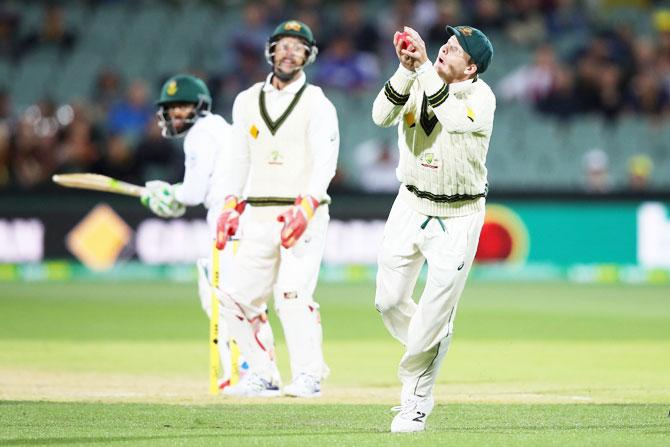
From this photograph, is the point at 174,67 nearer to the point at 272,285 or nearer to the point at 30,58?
the point at 30,58

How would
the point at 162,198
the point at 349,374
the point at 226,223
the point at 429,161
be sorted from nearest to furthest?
the point at 429,161 < the point at 226,223 < the point at 162,198 < the point at 349,374

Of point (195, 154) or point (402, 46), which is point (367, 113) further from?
point (402, 46)

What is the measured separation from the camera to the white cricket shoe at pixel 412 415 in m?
7.26

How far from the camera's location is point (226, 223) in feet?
28.6

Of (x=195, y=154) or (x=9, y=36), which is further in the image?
(x=9, y=36)

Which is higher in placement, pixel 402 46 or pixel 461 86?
pixel 402 46

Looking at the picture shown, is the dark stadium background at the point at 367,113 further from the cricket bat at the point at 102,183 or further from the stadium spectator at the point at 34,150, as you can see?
the cricket bat at the point at 102,183

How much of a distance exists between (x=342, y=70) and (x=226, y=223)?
538 inches

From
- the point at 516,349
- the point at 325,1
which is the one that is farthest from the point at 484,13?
the point at 516,349

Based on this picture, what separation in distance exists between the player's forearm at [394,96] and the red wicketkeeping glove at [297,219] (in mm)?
1312

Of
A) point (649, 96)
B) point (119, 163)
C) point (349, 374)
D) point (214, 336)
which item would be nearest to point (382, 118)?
point (214, 336)

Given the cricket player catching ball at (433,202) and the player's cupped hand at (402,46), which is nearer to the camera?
the player's cupped hand at (402,46)

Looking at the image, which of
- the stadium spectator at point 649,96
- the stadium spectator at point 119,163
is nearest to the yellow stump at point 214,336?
the stadium spectator at point 119,163

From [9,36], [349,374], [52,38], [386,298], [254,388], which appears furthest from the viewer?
[9,36]
